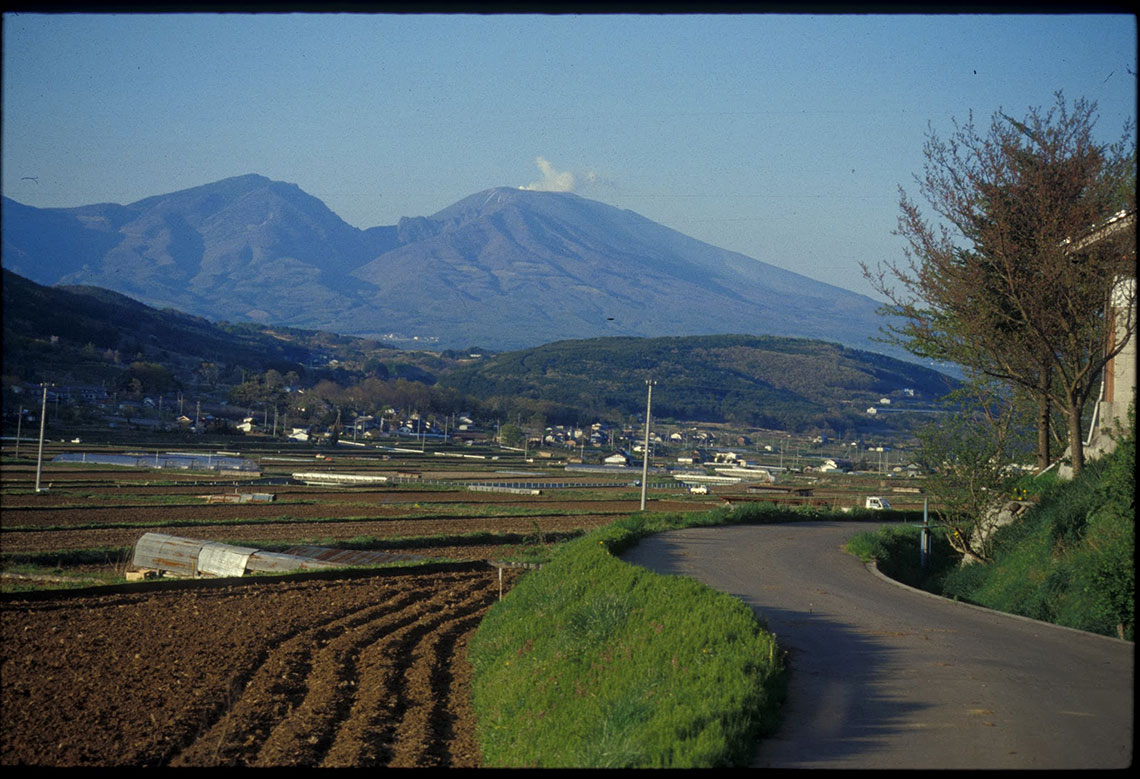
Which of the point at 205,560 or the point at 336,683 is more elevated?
the point at 205,560

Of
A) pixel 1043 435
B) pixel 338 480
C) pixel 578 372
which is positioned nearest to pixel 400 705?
pixel 1043 435

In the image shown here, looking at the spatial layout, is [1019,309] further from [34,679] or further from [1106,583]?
[34,679]

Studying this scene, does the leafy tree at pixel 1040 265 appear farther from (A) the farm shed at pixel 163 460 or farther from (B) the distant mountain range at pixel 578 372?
(B) the distant mountain range at pixel 578 372

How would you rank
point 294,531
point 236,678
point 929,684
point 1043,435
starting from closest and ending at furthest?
point 929,684, point 236,678, point 1043,435, point 294,531

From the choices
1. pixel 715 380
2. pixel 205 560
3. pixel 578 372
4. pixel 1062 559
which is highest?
pixel 578 372

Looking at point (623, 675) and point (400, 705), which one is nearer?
point (623, 675)

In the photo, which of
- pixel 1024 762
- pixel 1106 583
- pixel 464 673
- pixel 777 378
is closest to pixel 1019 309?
pixel 1106 583

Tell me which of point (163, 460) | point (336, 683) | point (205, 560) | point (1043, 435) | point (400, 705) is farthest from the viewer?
point (163, 460)

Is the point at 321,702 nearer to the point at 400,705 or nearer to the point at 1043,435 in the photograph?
the point at 400,705
